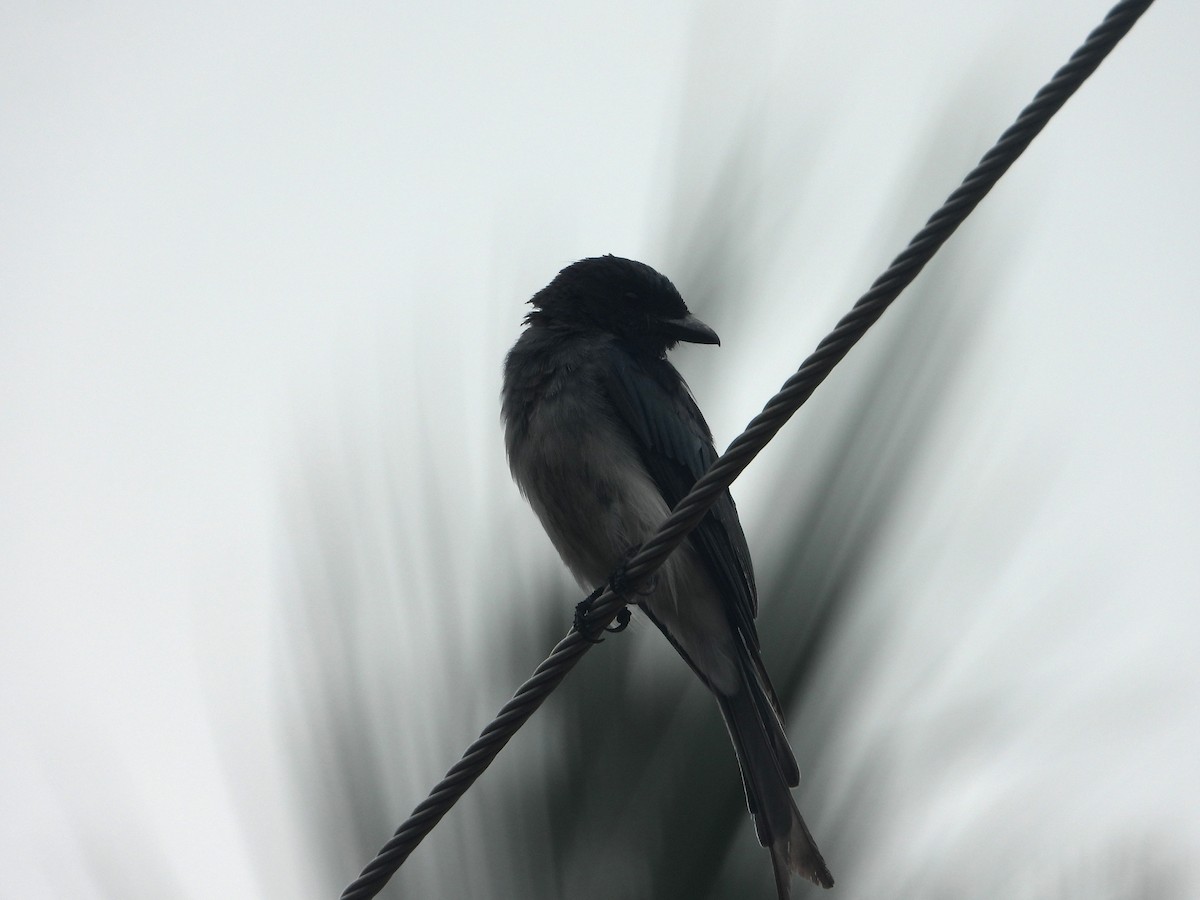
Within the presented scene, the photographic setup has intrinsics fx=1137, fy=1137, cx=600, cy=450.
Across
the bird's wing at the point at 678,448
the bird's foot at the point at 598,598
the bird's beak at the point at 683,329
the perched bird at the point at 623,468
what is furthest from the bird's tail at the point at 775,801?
the bird's beak at the point at 683,329

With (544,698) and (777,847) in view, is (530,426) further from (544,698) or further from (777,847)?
(777,847)

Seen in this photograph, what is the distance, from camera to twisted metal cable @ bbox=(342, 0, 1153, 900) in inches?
82.4

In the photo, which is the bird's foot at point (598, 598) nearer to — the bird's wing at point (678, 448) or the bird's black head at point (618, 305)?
the bird's wing at point (678, 448)

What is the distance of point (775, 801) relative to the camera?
2.36m

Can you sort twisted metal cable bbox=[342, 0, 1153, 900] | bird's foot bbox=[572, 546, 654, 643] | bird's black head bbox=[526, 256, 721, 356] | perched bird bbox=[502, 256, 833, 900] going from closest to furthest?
1. twisted metal cable bbox=[342, 0, 1153, 900]
2. bird's foot bbox=[572, 546, 654, 643]
3. perched bird bbox=[502, 256, 833, 900]
4. bird's black head bbox=[526, 256, 721, 356]

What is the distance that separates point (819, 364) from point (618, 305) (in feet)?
8.45

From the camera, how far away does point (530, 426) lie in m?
4.23

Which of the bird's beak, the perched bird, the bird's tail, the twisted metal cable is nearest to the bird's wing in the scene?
the perched bird

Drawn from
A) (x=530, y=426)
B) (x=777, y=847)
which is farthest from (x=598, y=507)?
(x=777, y=847)

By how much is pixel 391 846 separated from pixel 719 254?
1608mm

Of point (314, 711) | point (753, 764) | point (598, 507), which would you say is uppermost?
point (314, 711)

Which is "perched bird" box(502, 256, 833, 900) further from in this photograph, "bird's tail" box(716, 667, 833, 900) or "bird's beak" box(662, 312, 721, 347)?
"bird's tail" box(716, 667, 833, 900)

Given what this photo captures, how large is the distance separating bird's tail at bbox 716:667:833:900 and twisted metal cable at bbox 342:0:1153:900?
0.39 m

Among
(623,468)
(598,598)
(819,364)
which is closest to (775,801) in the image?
(819,364)
